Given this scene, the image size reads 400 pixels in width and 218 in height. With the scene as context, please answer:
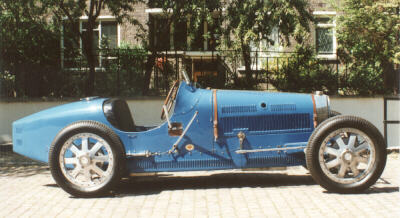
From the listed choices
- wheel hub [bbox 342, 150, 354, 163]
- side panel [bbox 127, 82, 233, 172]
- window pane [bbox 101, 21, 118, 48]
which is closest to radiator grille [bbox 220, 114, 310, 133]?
side panel [bbox 127, 82, 233, 172]

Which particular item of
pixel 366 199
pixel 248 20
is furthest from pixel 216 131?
pixel 248 20

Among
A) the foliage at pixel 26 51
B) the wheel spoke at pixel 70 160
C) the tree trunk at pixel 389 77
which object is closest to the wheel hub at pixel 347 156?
the wheel spoke at pixel 70 160

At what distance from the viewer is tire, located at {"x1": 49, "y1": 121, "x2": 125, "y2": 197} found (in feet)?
16.9

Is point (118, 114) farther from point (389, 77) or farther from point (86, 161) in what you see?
point (389, 77)

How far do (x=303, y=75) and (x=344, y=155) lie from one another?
7.44 meters

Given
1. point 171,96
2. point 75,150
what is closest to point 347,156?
point 171,96

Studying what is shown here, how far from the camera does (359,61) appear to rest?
12398 millimetres

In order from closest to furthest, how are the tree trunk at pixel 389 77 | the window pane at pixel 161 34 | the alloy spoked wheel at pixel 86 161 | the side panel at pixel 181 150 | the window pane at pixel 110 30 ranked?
the alloy spoked wheel at pixel 86 161 < the side panel at pixel 181 150 < the tree trunk at pixel 389 77 < the window pane at pixel 161 34 < the window pane at pixel 110 30

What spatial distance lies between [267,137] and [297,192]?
2.43ft

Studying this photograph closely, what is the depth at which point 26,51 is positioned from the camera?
40.9 feet

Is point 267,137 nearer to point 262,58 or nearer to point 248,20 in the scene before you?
point 248,20

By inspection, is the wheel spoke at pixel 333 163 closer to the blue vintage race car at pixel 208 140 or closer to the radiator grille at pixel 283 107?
the blue vintage race car at pixel 208 140

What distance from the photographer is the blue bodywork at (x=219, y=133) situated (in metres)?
5.37

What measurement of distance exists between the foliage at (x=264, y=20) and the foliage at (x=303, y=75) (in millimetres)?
952
